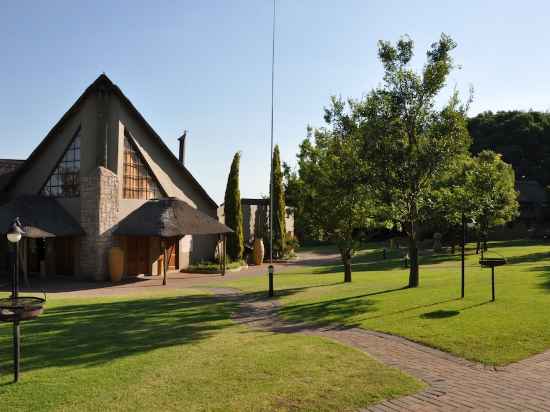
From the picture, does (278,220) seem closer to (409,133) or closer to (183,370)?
(409,133)

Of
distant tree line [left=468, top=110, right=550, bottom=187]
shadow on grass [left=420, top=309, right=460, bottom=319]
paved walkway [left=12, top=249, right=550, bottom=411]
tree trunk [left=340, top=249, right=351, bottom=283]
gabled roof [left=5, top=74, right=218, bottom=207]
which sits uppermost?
distant tree line [left=468, top=110, right=550, bottom=187]

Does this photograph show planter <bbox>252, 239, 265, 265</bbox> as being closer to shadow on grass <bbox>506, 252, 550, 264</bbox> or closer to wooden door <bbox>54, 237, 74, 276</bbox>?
wooden door <bbox>54, 237, 74, 276</bbox>

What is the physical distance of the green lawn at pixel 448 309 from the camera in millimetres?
9914

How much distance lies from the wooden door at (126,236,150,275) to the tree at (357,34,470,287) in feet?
49.5

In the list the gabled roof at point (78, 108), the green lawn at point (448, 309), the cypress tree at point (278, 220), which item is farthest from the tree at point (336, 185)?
the cypress tree at point (278, 220)

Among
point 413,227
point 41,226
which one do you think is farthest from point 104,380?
point 41,226

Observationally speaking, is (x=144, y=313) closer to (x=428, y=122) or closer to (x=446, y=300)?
(x=446, y=300)

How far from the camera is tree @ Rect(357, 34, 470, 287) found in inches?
658

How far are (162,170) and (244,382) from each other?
22.1m

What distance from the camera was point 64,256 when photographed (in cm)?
2622

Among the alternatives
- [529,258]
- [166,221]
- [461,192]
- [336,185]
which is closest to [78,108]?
[166,221]

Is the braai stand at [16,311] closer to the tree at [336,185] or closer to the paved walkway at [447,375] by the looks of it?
the paved walkway at [447,375]

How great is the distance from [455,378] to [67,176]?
23.6m

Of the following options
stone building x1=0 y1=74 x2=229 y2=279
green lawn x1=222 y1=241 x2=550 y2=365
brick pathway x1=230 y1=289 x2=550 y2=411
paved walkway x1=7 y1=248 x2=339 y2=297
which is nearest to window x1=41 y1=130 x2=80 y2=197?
stone building x1=0 y1=74 x2=229 y2=279
